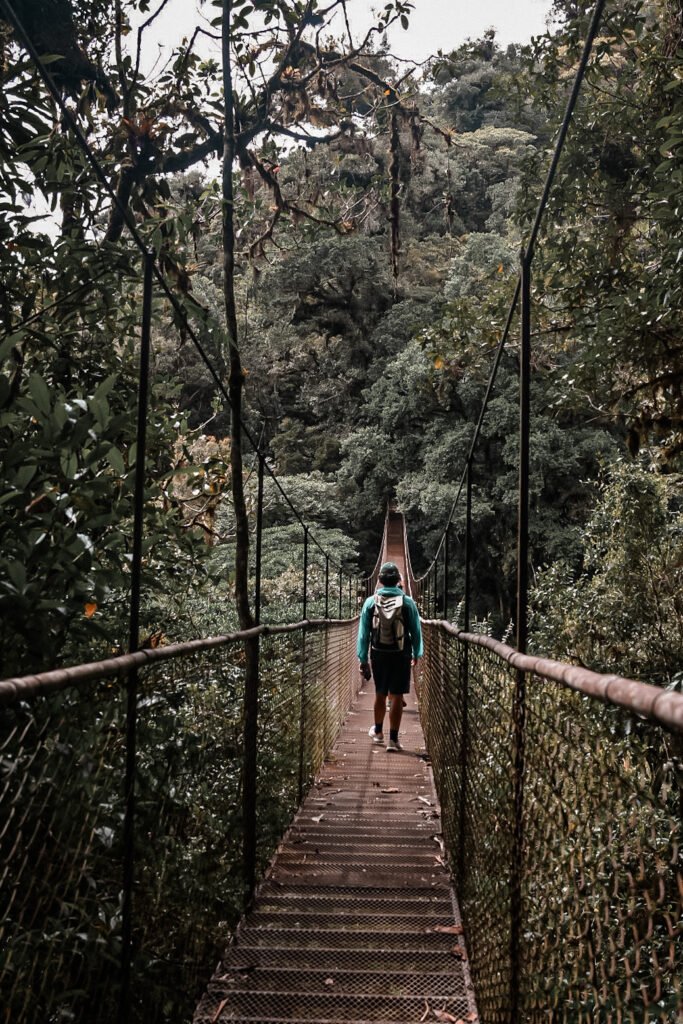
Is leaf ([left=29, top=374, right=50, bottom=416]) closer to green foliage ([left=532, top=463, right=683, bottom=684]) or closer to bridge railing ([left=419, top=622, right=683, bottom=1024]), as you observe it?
bridge railing ([left=419, top=622, right=683, bottom=1024])

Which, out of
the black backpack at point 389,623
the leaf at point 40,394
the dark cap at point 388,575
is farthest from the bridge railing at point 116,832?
the dark cap at point 388,575

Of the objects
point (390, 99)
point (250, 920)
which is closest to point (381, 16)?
point (390, 99)

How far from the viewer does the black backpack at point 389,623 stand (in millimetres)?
4602

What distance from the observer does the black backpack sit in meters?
4.60

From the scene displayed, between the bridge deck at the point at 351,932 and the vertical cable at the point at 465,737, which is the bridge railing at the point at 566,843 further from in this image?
the bridge deck at the point at 351,932

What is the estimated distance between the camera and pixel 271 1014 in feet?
5.87

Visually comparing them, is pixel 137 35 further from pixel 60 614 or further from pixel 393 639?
pixel 393 639

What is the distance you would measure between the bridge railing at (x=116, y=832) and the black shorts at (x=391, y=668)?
7.47ft

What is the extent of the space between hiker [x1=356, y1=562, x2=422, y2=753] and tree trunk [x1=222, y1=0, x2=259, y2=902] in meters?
1.59

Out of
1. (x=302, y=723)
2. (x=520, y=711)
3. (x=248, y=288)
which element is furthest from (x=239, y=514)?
(x=248, y=288)

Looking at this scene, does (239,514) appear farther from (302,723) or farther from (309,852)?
(309,852)

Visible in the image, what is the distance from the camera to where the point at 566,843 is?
104cm

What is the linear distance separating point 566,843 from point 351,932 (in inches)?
57.8

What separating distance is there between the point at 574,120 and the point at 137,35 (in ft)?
8.97
